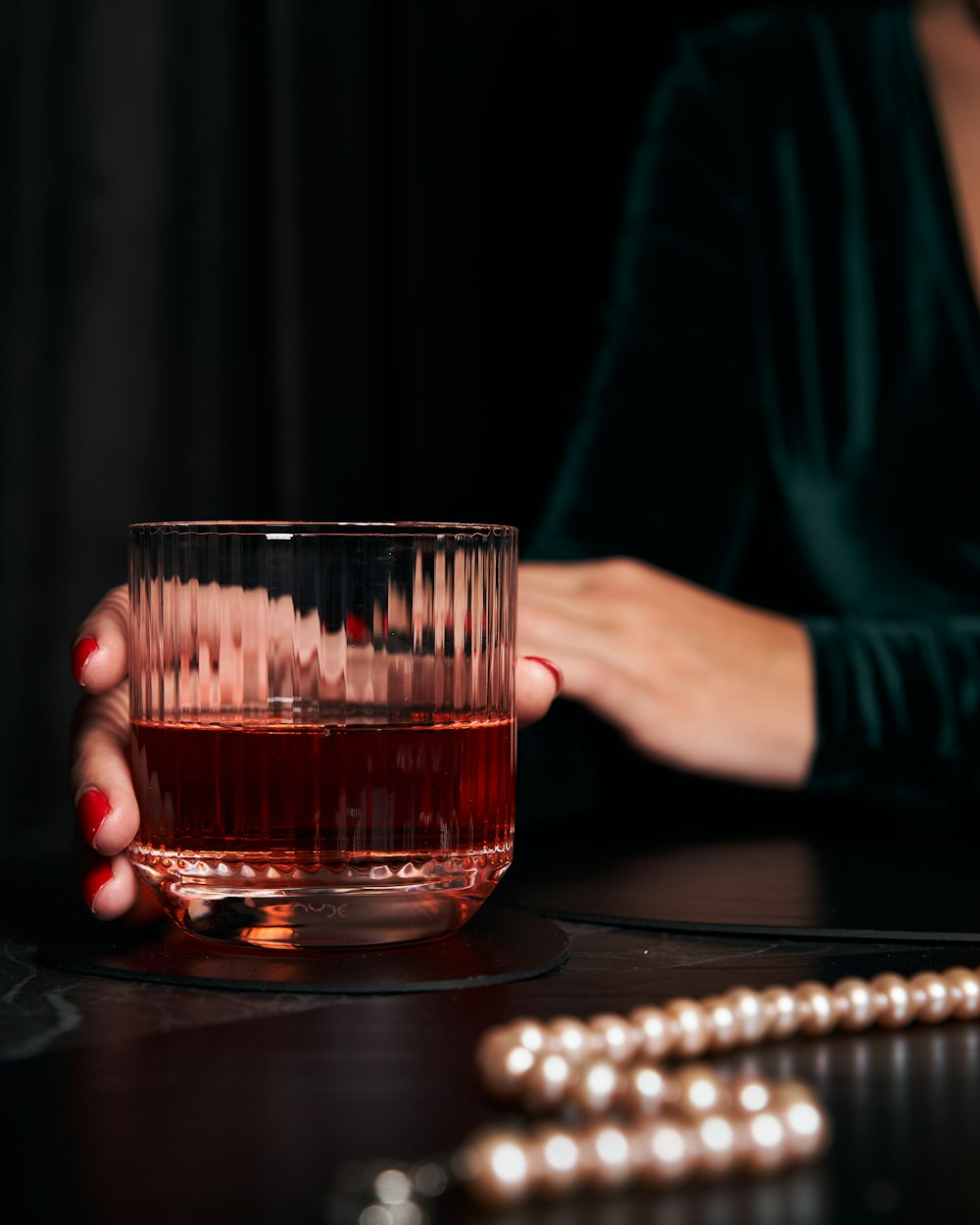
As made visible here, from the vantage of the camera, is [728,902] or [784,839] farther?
[784,839]

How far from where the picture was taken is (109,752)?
0.67 meters

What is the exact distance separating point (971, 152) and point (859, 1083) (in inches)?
54.1

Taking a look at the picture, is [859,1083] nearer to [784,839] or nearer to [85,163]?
[784,839]

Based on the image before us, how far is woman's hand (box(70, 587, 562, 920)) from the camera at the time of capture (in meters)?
0.61

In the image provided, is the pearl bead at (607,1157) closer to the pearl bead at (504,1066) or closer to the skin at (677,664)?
the pearl bead at (504,1066)

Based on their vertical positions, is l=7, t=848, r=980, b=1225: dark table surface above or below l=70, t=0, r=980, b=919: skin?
below

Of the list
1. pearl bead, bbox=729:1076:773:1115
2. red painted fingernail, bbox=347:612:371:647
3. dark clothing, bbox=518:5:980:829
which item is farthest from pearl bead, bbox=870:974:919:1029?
dark clothing, bbox=518:5:980:829

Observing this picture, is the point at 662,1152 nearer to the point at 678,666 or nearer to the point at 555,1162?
the point at 555,1162

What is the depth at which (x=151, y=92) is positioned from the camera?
5.69 feet

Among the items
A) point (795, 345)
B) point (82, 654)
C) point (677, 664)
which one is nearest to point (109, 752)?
point (82, 654)

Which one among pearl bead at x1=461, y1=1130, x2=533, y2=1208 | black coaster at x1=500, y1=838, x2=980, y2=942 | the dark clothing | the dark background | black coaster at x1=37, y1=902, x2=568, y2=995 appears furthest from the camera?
the dark background

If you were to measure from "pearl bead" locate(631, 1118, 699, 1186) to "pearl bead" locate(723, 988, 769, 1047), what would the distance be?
4.3 inches

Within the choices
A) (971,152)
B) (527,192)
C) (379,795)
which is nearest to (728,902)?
(379,795)

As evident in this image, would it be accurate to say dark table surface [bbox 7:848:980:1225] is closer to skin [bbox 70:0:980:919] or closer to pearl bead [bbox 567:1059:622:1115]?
pearl bead [bbox 567:1059:622:1115]
